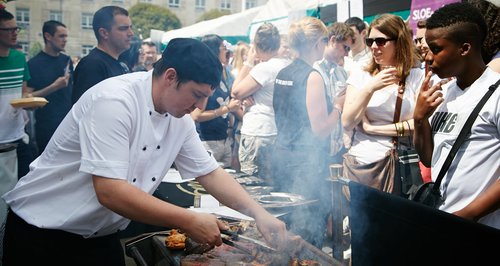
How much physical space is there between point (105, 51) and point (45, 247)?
8.18 ft

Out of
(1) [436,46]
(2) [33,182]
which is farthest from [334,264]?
(2) [33,182]

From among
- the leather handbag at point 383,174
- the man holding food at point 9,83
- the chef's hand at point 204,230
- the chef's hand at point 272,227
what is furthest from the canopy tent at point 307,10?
the chef's hand at point 204,230

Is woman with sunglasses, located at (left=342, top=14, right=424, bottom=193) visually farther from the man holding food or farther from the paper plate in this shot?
the man holding food

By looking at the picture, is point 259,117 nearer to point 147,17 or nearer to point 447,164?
point 447,164

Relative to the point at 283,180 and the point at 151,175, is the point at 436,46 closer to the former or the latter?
the point at 151,175

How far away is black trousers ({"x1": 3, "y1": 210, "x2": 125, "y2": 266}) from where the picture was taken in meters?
2.19

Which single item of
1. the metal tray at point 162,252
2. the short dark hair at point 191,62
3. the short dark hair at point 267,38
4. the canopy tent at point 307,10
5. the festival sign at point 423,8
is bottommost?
the metal tray at point 162,252

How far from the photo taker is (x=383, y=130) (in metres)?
3.54

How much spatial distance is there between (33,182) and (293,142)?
96.0 inches

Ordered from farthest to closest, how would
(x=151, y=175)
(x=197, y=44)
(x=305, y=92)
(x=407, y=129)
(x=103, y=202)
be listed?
(x=305, y=92)
(x=407, y=129)
(x=151, y=175)
(x=197, y=44)
(x=103, y=202)

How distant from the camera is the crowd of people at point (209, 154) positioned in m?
1.98

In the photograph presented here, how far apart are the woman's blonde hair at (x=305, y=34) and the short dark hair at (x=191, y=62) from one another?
2.19 meters

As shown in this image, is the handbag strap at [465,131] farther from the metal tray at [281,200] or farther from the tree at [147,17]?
the tree at [147,17]

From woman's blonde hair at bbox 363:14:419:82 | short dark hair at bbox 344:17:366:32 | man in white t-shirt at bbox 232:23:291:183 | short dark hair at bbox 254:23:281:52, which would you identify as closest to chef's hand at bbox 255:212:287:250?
woman's blonde hair at bbox 363:14:419:82
